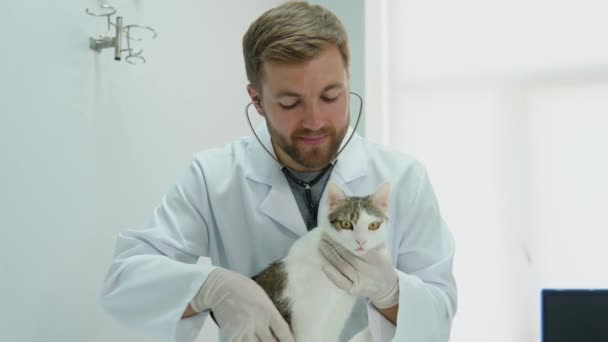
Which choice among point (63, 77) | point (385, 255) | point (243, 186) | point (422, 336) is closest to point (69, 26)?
point (63, 77)

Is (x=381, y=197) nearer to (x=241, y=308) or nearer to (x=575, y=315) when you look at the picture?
(x=241, y=308)

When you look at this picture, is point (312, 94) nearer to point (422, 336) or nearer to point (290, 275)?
point (290, 275)

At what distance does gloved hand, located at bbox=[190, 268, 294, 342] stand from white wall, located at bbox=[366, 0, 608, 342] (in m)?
1.63

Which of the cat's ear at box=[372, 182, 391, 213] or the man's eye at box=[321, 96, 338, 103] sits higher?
the man's eye at box=[321, 96, 338, 103]

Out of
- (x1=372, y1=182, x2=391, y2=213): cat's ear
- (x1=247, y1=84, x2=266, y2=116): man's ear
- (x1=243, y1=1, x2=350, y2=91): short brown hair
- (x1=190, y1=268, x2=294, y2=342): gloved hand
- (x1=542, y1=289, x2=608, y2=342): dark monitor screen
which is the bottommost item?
(x1=542, y1=289, x2=608, y2=342): dark monitor screen

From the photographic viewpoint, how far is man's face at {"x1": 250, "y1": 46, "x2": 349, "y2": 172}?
3.34 feet

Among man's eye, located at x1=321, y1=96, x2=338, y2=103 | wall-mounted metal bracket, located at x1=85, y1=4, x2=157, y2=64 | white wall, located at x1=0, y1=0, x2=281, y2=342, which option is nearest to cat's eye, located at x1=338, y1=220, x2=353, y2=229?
man's eye, located at x1=321, y1=96, x2=338, y2=103

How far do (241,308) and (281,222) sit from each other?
0.21 m

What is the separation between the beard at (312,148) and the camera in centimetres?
105

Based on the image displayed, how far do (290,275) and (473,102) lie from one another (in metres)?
1.83

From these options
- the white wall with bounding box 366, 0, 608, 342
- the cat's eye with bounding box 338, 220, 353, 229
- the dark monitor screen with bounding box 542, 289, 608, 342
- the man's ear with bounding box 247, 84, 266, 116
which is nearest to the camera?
the cat's eye with bounding box 338, 220, 353, 229

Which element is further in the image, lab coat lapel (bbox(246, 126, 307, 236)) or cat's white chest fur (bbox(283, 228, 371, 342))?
lab coat lapel (bbox(246, 126, 307, 236))

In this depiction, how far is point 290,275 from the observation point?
0.95 metres

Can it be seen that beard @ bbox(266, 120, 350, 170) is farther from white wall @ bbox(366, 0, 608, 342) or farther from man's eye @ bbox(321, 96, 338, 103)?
white wall @ bbox(366, 0, 608, 342)
